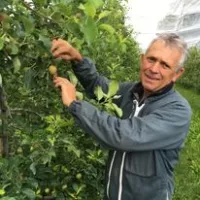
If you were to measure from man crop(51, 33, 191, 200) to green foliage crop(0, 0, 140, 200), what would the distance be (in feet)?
0.24

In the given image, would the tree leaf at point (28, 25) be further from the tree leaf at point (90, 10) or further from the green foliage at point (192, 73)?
the green foliage at point (192, 73)

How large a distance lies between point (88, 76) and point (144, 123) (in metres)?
0.46

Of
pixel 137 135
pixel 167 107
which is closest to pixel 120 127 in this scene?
pixel 137 135

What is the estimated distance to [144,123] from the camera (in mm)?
2031

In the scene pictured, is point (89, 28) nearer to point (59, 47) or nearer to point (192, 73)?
point (59, 47)

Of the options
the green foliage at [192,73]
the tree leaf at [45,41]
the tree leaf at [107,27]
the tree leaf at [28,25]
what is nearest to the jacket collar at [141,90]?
A: the tree leaf at [107,27]

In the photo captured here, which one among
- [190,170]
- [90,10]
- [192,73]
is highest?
[192,73]

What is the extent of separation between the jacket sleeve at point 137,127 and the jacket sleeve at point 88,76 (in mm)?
385

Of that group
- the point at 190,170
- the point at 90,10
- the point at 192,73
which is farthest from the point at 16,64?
the point at 192,73

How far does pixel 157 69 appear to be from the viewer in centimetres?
211

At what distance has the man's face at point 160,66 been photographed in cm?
213

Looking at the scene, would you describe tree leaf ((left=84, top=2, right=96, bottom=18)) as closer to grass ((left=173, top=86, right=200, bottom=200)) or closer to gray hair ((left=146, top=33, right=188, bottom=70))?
gray hair ((left=146, top=33, right=188, bottom=70))

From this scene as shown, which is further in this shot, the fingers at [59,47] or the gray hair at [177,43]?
the gray hair at [177,43]

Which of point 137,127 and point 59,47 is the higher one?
point 59,47
